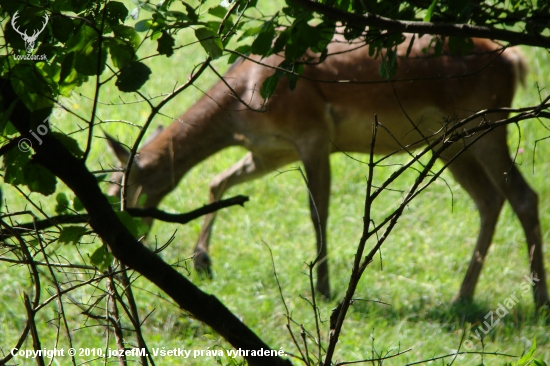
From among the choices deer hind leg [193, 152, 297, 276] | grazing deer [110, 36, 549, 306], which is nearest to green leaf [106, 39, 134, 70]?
grazing deer [110, 36, 549, 306]

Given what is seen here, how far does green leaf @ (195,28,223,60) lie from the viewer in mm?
1822

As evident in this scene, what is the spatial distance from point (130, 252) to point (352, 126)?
13.9 ft

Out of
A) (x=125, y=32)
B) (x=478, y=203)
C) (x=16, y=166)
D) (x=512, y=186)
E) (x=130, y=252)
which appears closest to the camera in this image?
(x=130, y=252)

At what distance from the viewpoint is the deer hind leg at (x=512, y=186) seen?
5344 millimetres

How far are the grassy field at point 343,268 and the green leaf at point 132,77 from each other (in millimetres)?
1544

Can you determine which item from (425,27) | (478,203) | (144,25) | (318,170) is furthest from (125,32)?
(478,203)

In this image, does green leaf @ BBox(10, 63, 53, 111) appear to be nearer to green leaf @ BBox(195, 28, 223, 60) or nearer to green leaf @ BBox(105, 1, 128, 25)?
green leaf @ BBox(105, 1, 128, 25)

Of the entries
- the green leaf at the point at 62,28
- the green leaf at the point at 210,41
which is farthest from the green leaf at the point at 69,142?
the green leaf at the point at 210,41

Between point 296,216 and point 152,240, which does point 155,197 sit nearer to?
point 152,240

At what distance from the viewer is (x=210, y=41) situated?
1.87m

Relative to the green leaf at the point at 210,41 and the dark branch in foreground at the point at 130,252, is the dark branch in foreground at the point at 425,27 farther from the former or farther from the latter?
the dark branch in foreground at the point at 130,252

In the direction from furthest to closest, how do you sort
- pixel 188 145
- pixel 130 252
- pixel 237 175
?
pixel 237 175 → pixel 188 145 → pixel 130 252

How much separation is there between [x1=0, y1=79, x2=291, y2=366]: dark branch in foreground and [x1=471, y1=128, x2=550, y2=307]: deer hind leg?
4050mm

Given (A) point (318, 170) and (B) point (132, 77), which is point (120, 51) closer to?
(B) point (132, 77)
